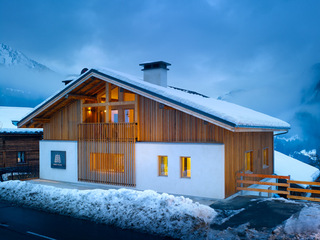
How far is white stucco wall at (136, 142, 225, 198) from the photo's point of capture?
1476 cm

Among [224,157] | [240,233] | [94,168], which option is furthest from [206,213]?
[94,168]

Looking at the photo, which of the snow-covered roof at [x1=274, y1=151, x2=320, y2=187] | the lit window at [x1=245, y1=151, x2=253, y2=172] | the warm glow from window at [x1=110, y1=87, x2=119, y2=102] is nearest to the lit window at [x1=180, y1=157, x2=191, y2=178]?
the lit window at [x1=245, y1=151, x2=253, y2=172]

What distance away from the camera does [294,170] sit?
29.6m

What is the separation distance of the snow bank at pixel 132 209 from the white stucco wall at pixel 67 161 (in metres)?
4.35

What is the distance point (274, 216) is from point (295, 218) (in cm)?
81

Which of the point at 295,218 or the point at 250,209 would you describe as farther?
the point at 250,209

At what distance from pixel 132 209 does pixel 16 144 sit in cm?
1822

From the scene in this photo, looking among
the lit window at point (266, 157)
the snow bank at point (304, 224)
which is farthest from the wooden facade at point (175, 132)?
the snow bank at point (304, 224)

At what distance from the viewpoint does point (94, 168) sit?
19.0m

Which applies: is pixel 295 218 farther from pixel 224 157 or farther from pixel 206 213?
pixel 224 157

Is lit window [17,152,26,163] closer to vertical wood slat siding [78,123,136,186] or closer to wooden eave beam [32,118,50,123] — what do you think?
wooden eave beam [32,118,50,123]

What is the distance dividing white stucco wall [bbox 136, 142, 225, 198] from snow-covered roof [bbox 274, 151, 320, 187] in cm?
1429

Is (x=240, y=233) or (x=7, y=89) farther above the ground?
(x=7, y=89)

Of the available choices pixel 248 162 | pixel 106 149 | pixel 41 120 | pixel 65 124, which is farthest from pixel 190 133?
pixel 41 120
